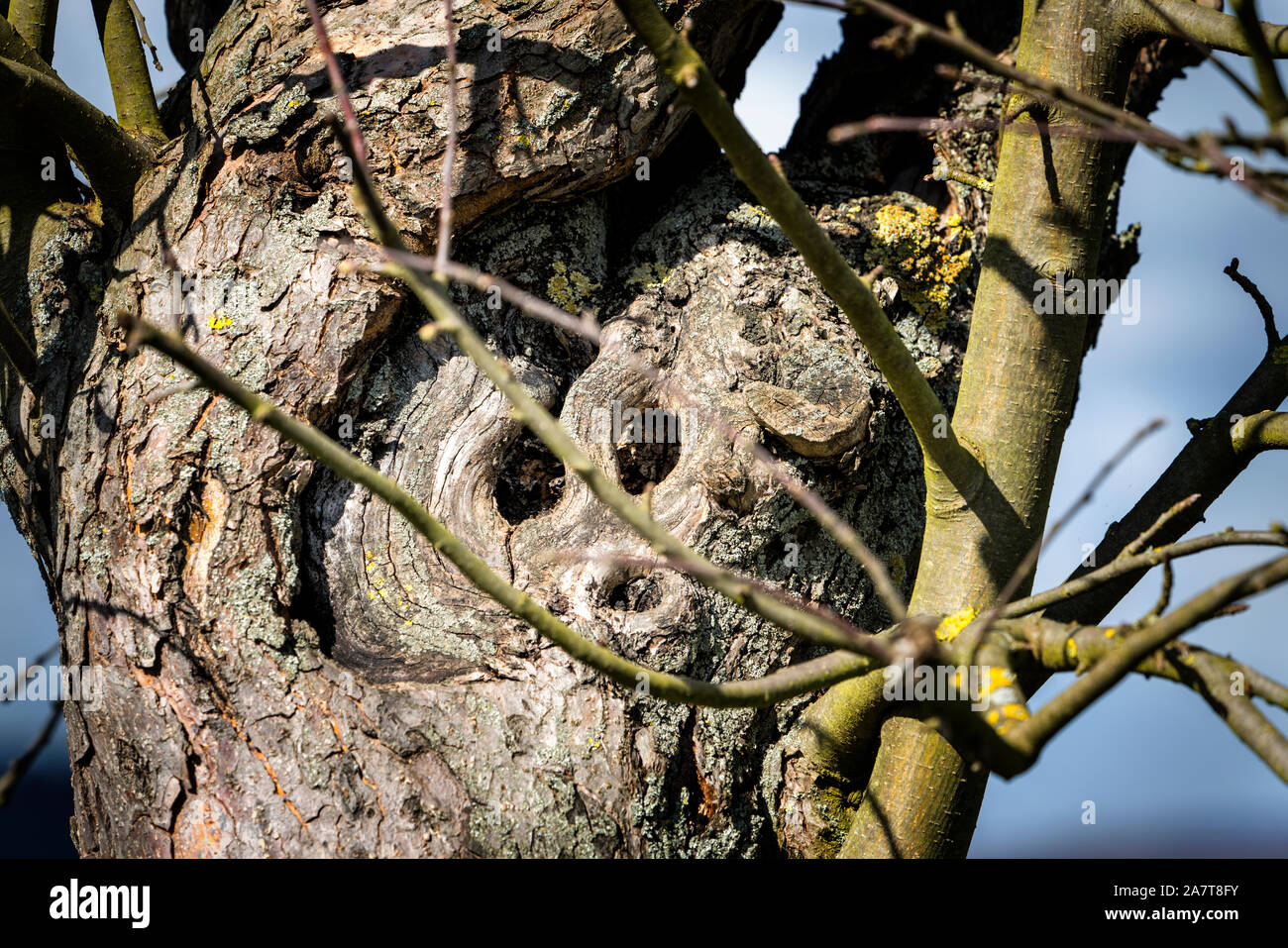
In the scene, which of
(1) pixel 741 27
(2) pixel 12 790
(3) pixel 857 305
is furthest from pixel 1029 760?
(1) pixel 741 27

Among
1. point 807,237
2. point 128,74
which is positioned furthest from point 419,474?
point 128,74

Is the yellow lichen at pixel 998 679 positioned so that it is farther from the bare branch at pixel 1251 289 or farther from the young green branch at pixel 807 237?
the bare branch at pixel 1251 289

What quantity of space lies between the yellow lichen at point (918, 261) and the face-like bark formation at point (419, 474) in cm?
7

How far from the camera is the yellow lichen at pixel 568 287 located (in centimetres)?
237

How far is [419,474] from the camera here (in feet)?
6.98

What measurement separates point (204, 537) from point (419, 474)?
0.50 m

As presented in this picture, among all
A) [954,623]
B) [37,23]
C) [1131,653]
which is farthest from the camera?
[37,23]

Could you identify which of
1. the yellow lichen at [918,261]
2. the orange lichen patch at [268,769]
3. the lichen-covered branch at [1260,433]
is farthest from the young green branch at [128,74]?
the lichen-covered branch at [1260,433]

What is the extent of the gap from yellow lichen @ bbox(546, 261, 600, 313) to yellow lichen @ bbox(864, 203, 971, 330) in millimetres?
858

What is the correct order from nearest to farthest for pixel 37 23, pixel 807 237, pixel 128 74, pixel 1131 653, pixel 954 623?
pixel 1131 653 → pixel 807 237 → pixel 954 623 → pixel 37 23 → pixel 128 74

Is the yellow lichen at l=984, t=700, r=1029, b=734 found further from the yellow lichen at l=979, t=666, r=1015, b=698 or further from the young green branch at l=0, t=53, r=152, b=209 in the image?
the young green branch at l=0, t=53, r=152, b=209

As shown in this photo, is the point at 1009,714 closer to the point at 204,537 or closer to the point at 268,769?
the point at 268,769
